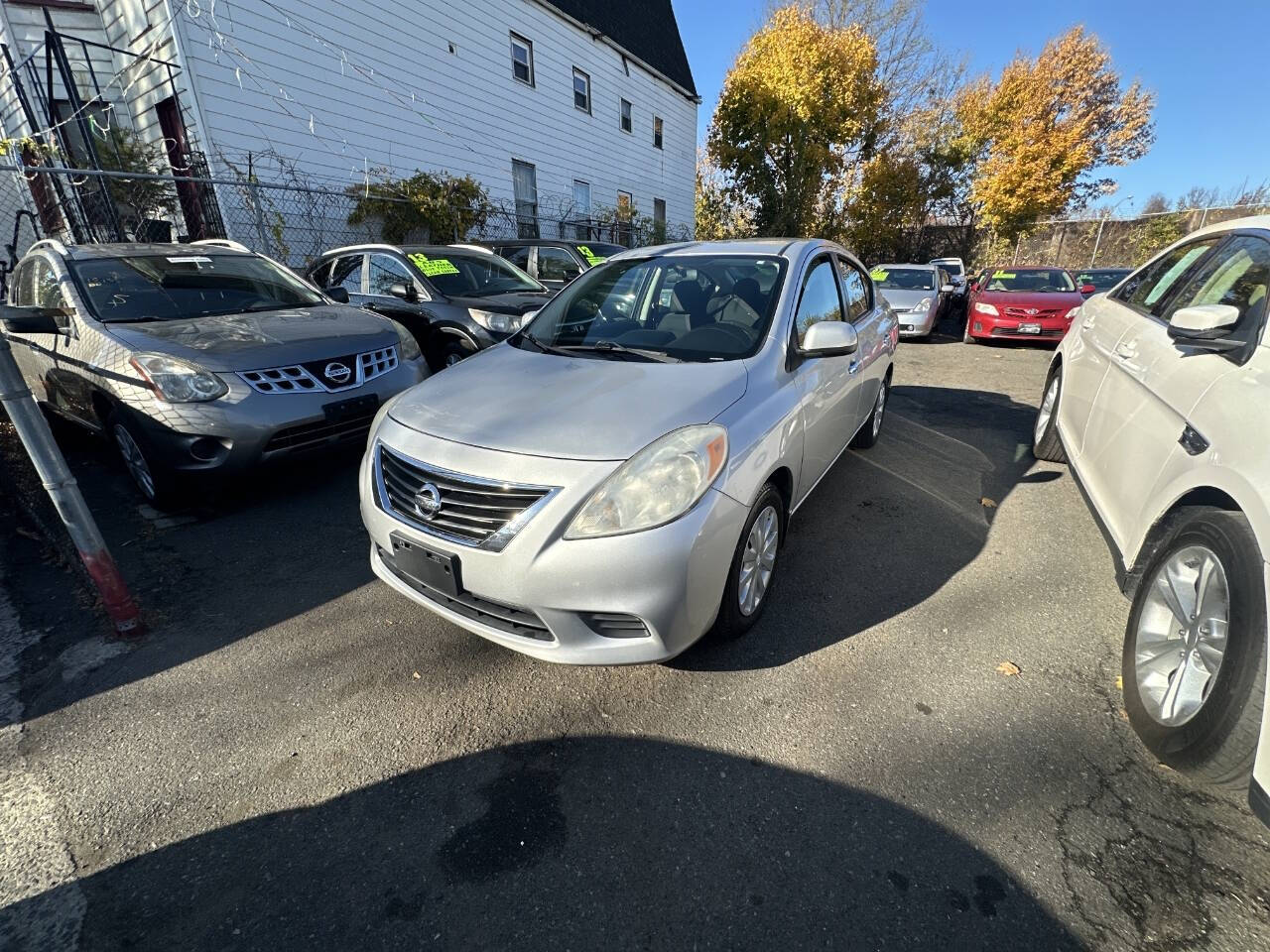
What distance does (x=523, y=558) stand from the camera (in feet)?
6.45

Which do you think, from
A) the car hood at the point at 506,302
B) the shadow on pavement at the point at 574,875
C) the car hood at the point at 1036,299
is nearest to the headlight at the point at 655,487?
the shadow on pavement at the point at 574,875

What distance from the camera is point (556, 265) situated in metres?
8.43

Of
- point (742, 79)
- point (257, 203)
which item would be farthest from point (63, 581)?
point (742, 79)

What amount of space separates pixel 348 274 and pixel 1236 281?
7.55 metres

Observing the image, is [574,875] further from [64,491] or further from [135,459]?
[135,459]

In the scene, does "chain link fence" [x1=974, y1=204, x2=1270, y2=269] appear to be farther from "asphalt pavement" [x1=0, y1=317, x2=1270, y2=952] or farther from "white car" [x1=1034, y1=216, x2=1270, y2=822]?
"asphalt pavement" [x1=0, y1=317, x2=1270, y2=952]

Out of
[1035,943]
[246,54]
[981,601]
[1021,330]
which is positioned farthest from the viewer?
[1021,330]

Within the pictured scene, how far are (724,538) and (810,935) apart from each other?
1.14 meters

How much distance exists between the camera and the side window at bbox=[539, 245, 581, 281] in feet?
27.5

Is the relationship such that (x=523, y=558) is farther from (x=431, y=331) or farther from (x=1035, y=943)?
(x=431, y=331)

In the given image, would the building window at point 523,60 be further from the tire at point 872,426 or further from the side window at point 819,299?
the side window at point 819,299

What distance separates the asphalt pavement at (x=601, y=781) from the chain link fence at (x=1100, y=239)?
78.1 feet

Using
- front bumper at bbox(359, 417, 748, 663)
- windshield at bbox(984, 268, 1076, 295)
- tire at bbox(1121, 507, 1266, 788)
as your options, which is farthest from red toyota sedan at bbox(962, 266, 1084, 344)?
front bumper at bbox(359, 417, 748, 663)

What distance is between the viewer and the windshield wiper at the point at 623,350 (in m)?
2.77
